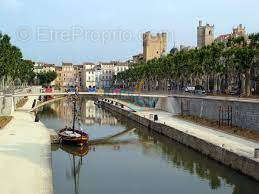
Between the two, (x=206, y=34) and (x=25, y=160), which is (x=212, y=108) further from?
(x=206, y=34)

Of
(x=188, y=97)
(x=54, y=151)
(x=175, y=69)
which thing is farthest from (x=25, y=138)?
(x=175, y=69)

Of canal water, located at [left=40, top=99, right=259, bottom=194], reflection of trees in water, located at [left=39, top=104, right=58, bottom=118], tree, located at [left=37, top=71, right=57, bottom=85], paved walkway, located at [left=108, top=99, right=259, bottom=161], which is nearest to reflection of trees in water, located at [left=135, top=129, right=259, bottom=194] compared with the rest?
canal water, located at [left=40, top=99, right=259, bottom=194]

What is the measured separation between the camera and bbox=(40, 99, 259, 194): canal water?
2945 cm

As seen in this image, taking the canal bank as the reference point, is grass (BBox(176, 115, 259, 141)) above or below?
above

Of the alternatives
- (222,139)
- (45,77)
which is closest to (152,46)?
(45,77)

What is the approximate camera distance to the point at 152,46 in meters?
190

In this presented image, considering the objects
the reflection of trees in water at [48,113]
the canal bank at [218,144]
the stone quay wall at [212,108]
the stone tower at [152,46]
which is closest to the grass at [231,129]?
the stone quay wall at [212,108]

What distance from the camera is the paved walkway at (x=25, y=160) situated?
82.4ft

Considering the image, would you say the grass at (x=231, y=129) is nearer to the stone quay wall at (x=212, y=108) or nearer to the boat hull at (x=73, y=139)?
the stone quay wall at (x=212, y=108)

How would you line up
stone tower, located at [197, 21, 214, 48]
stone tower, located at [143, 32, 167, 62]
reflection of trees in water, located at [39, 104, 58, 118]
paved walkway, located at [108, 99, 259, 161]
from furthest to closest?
stone tower, located at [143, 32, 167, 62]
stone tower, located at [197, 21, 214, 48]
reflection of trees in water, located at [39, 104, 58, 118]
paved walkway, located at [108, 99, 259, 161]

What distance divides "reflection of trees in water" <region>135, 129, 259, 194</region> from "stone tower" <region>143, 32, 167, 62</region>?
13917 centimetres

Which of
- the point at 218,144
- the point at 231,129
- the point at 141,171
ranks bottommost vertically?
the point at 141,171

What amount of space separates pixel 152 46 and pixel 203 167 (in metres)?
157

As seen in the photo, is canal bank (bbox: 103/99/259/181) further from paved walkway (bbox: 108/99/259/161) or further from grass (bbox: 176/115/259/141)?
grass (bbox: 176/115/259/141)
